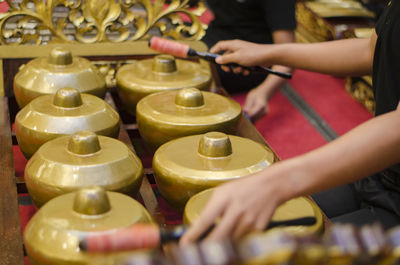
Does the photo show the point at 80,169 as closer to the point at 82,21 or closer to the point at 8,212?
the point at 8,212

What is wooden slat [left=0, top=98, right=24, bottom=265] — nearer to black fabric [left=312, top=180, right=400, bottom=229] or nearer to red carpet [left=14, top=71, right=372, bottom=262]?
black fabric [left=312, top=180, right=400, bottom=229]

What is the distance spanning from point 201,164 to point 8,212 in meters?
0.32

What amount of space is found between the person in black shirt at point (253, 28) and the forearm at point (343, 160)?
1.30 m

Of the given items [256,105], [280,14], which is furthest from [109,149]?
[280,14]

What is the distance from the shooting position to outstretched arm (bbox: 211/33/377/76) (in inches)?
53.4

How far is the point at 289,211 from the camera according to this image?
0.86m

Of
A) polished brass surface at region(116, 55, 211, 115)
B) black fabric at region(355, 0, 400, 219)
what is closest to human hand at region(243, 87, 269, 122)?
polished brass surface at region(116, 55, 211, 115)


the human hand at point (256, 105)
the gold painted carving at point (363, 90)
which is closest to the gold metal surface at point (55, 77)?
the human hand at point (256, 105)

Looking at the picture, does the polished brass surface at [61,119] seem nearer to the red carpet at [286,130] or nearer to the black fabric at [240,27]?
the red carpet at [286,130]

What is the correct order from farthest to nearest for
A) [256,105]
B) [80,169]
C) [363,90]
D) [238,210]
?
[363,90] < [256,105] < [80,169] < [238,210]

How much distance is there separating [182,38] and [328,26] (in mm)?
1169

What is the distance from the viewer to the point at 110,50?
1.59 m

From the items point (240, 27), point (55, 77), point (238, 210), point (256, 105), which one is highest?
point (238, 210)

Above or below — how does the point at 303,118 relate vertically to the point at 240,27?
Answer: below
